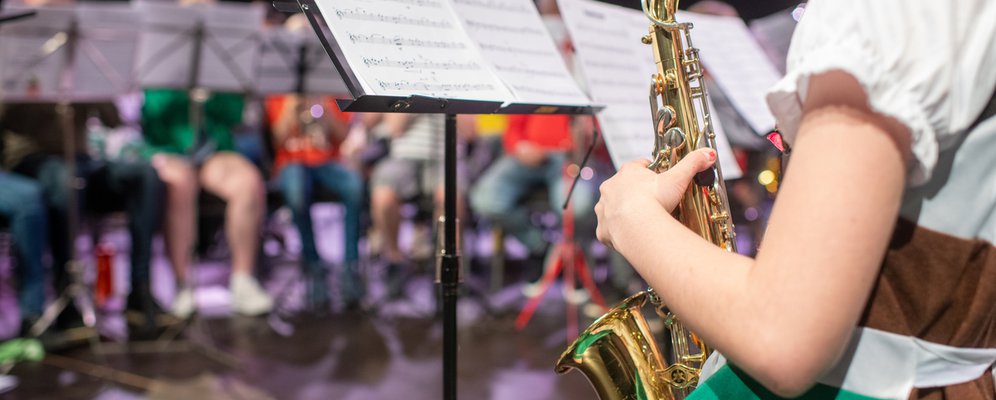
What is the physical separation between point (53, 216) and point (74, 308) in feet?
1.75

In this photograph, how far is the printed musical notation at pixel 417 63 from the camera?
58.9 inches

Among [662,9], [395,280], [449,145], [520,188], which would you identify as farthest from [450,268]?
[395,280]

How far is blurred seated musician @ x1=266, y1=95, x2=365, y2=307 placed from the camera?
4.84 m

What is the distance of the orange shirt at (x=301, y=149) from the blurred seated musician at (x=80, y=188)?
802mm

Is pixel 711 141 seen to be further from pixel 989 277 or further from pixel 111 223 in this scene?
pixel 111 223

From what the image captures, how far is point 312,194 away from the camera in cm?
500

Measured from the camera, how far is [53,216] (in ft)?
14.1

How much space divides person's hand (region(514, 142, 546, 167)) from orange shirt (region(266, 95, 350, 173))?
1.14 m

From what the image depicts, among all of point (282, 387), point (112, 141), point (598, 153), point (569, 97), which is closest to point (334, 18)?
point (569, 97)

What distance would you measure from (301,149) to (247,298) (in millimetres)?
950

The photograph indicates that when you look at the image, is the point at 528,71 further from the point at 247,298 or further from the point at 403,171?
the point at 403,171

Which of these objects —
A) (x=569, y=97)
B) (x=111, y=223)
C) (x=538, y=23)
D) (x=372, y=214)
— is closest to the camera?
(x=569, y=97)

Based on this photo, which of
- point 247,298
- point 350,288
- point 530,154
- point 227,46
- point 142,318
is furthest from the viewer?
point 350,288

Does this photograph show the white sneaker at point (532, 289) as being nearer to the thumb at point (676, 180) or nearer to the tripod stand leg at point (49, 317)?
the tripod stand leg at point (49, 317)
